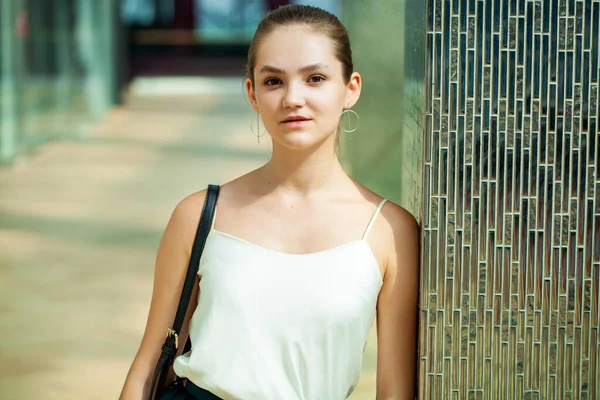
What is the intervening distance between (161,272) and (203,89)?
19.9 m

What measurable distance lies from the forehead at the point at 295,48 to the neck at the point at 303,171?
0.65 ft

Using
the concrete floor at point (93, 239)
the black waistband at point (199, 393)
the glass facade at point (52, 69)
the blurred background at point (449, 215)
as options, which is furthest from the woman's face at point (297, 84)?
the glass facade at point (52, 69)

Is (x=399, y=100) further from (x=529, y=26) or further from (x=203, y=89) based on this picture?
(x=203, y=89)

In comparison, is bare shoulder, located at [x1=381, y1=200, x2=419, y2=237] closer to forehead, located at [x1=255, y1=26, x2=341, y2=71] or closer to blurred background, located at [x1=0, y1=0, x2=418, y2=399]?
blurred background, located at [x1=0, y1=0, x2=418, y2=399]

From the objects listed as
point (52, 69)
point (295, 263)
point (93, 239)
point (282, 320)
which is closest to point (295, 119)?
point (295, 263)

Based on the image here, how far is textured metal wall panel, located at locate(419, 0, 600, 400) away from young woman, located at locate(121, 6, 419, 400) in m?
0.11

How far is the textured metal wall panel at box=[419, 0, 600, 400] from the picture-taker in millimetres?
1967

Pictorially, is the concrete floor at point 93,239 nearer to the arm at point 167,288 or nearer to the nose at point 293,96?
the arm at point 167,288

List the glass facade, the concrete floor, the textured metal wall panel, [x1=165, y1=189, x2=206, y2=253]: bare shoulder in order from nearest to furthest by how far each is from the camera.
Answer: the textured metal wall panel → [x1=165, y1=189, x2=206, y2=253]: bare shoulder → the concrete floor → the glass facade

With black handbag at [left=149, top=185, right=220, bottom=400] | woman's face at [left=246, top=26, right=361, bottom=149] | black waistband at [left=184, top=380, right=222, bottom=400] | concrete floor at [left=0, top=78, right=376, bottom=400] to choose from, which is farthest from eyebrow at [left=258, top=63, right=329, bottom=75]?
concrete floor at [left=0, top=78, right=376, bottom=400]

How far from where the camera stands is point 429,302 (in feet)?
6.83

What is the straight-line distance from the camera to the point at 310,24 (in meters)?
2.13

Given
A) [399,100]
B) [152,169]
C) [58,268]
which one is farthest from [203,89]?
[399,100]

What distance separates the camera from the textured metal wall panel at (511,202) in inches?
77.4
